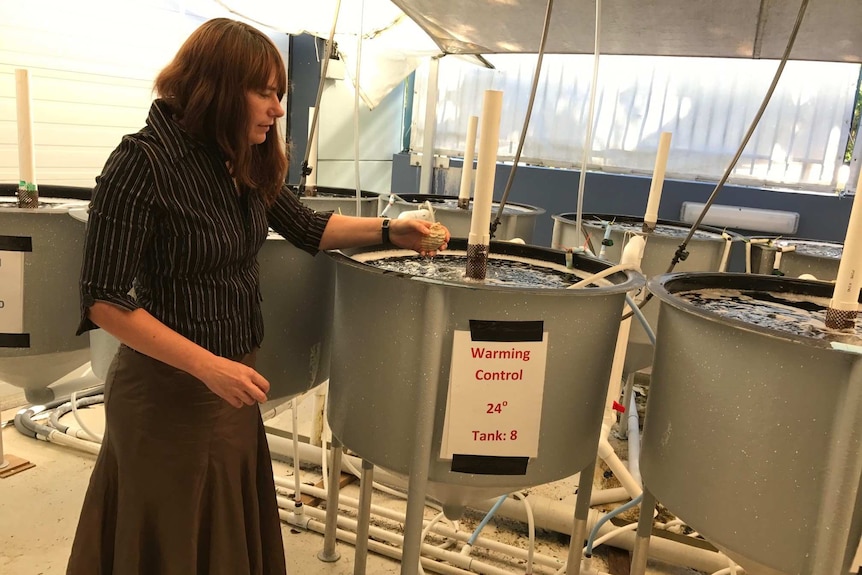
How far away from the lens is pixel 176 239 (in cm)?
100

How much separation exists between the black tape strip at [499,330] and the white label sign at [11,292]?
1.14 m

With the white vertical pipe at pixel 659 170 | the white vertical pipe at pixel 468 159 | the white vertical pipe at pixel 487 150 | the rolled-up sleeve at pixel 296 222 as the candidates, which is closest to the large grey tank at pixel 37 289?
the rolled-up sleeve at pixel 296 222

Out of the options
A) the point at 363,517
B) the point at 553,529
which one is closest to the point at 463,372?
the point at 363,517

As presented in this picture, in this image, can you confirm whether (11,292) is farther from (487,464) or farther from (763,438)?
(763,438)

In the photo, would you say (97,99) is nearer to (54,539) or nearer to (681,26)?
(54,539)

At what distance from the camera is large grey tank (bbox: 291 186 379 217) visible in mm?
2090

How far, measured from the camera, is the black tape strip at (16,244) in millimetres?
1496

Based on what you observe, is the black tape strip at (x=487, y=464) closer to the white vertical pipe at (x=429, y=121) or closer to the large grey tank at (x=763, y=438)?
the large grey tank at (x=763, y=438)

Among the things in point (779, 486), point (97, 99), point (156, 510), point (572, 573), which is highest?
→ point (97, 99)

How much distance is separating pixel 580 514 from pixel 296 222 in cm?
83

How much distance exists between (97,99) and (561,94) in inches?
92.9

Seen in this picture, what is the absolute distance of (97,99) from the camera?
2516 millimetres

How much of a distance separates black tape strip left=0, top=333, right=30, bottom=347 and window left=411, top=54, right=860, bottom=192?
2.79m

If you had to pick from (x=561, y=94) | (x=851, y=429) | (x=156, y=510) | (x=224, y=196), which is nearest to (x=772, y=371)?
(x=851, y=429)
